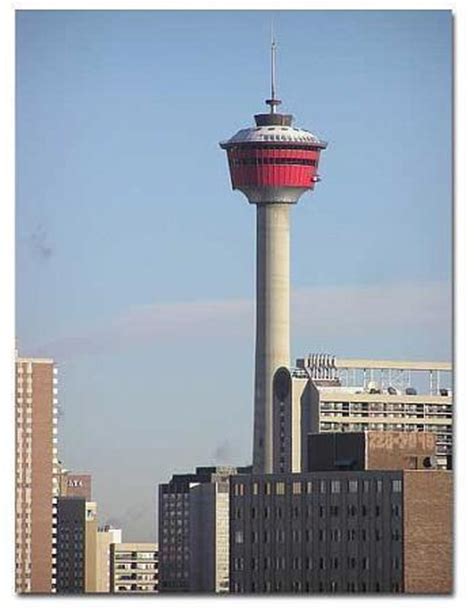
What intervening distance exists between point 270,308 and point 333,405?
5404 mm

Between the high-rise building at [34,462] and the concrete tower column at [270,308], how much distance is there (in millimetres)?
18826

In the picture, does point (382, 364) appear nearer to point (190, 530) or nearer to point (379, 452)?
point (379, 452)

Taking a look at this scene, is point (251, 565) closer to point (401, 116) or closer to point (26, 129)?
point (401, 116)

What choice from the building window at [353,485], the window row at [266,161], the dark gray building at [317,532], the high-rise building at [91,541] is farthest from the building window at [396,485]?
the window row at [266,161]

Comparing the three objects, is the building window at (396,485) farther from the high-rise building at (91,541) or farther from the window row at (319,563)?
the high-rise building at (91,541)

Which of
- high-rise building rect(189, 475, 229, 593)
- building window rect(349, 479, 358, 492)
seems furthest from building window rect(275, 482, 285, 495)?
building window rect(349, 479, 358, 492)

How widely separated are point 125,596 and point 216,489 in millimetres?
17482

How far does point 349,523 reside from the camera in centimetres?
1158

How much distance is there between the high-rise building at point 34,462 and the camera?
4914 millimetres

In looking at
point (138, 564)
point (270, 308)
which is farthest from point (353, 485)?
point (270, 308)

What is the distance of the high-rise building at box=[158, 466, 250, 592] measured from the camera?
16.5 meters

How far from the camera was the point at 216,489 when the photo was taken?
21.7 metres

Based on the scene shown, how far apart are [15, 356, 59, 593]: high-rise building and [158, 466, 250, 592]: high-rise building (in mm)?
3930
